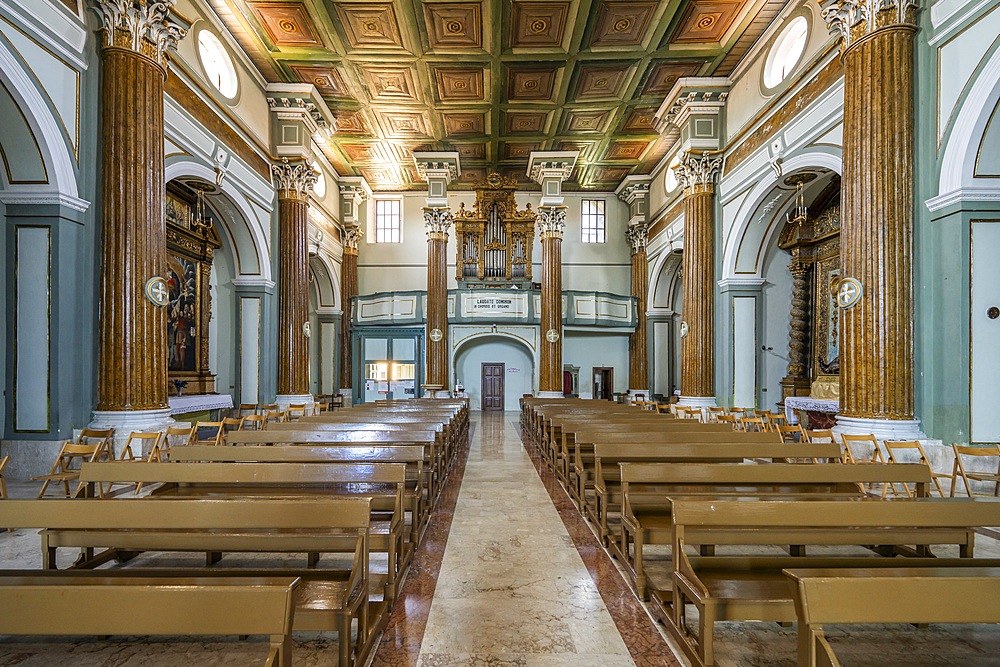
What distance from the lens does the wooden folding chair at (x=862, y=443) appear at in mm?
6191

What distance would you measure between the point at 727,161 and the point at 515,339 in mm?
9247

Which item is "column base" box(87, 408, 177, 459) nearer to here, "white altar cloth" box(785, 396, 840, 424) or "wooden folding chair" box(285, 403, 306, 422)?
"wooden folding chair" box(285, 403, 306, 422)

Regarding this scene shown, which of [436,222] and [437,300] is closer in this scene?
[437,300]

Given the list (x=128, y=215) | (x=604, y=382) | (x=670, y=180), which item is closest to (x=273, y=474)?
(x=128, y=215)

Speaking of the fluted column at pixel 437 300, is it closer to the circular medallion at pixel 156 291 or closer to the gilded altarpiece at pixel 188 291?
the gilded altarpiece at pixel 188 291

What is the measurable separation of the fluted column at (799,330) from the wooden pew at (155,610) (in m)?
13.6

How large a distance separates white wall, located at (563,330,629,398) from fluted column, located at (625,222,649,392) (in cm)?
56

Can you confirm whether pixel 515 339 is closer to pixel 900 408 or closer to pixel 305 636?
pixel 900 408

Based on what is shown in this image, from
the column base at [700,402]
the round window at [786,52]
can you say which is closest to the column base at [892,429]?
the column base at [700,402]

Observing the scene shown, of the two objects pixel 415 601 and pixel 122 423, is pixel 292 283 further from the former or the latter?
pixel 415 601

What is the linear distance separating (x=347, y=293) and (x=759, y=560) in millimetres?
19203

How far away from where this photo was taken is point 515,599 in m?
3.56

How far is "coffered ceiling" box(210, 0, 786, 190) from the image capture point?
10.9 meters

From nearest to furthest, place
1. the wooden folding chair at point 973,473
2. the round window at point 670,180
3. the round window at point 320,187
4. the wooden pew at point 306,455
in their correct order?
the wooden pew at point 306,455
the wooden folding chair at point 973,473
the round window at point 670,180
the round window at point 320,187
